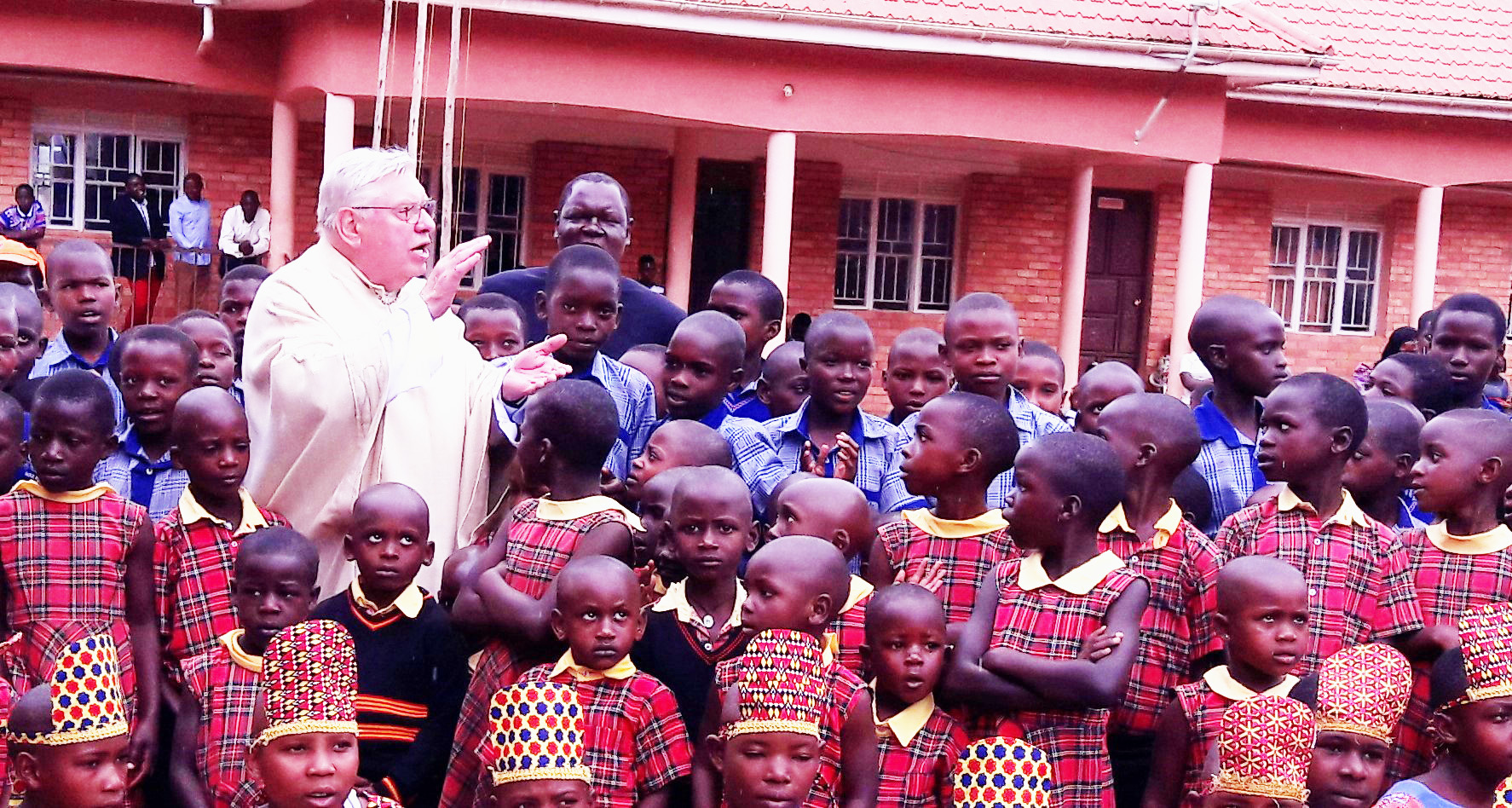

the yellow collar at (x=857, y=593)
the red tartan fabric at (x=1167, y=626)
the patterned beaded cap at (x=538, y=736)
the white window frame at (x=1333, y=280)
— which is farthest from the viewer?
the white window frame at (x=1333, y=280)

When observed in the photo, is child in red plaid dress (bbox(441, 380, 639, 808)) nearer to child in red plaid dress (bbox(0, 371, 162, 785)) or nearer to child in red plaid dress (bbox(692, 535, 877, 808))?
child in red plaid dress (bbox(692, 535, 877, 808))

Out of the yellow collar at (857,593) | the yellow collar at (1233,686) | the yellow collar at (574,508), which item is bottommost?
the yellow collar at (1233,686)

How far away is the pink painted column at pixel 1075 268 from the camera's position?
14.6 metres

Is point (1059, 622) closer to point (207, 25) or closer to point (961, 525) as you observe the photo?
point (961, 525)

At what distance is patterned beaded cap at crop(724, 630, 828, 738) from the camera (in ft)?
11.0

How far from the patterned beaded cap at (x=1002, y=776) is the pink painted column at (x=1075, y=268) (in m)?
11.1

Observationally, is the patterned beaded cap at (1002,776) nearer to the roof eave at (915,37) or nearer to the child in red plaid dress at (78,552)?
the child in red plaid dress at (78,552)

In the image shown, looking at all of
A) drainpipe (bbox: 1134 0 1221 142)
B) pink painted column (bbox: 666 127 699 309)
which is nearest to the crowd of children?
drainpipe (bbox: 1134 0 1221 142)

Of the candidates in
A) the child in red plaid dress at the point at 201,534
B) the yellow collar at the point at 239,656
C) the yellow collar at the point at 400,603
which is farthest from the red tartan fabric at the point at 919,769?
the child in red plaid dress at the point at 201,534

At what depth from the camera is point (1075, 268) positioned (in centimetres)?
1455

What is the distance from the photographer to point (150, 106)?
47.3 ft

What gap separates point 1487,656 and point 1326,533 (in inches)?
25.6

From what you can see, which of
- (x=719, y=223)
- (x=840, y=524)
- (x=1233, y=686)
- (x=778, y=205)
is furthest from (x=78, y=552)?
(x=719, y=223)

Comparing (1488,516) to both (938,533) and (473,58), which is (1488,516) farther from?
(473,58)
